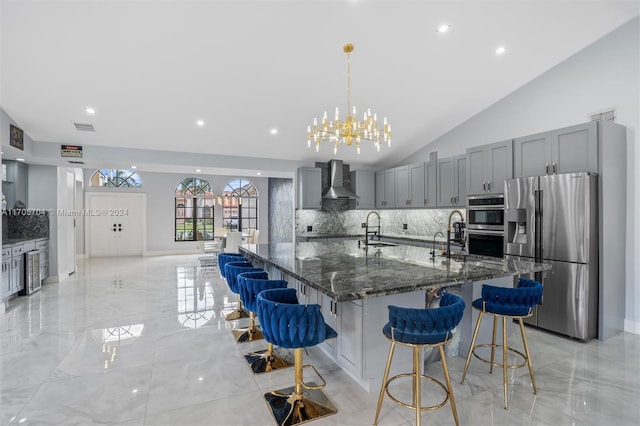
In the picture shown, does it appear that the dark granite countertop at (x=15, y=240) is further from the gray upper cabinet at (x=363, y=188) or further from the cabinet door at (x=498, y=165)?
the cabinet door at (x=498, y=165)

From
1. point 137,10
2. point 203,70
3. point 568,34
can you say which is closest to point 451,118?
point 568,34

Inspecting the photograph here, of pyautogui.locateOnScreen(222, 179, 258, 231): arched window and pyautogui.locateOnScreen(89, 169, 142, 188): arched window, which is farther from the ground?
pyautogui.locateOnScreen(89, 169, 142, 188): arched window

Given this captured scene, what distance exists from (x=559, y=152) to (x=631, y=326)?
2.12 m

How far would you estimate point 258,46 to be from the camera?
12.0 feet

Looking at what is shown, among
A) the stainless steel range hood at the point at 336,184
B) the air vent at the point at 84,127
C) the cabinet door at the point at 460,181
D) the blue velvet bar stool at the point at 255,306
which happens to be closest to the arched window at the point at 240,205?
the stainless steel range hood at the point at 336,184

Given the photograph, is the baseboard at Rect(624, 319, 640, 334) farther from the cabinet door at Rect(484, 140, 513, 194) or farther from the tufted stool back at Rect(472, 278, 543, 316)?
the tufted stool back at Rect(472, 278, 543, 316)

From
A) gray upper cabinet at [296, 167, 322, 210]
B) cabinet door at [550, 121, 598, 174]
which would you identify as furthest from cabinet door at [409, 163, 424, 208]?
cabinet door at [550, 121, 598, 174]

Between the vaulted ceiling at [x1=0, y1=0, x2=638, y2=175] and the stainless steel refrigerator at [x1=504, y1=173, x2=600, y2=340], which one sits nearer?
the vaulted ceiling at [x1=0, y1=0, x2=638, y2=175]

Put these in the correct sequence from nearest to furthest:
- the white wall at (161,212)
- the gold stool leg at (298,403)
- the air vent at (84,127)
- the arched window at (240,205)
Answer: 1. the gold stool leg at (298,403)
2. the air vent at (84,127)
3. the white wall at (161,212)
4. the arched window at (240,205)

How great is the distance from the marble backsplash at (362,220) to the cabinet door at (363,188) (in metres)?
0.29

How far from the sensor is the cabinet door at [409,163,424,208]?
6125mm

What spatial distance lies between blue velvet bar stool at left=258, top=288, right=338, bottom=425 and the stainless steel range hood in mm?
4702

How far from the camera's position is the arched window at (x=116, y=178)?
9.79 m

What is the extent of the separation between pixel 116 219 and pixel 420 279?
10.4 meters
